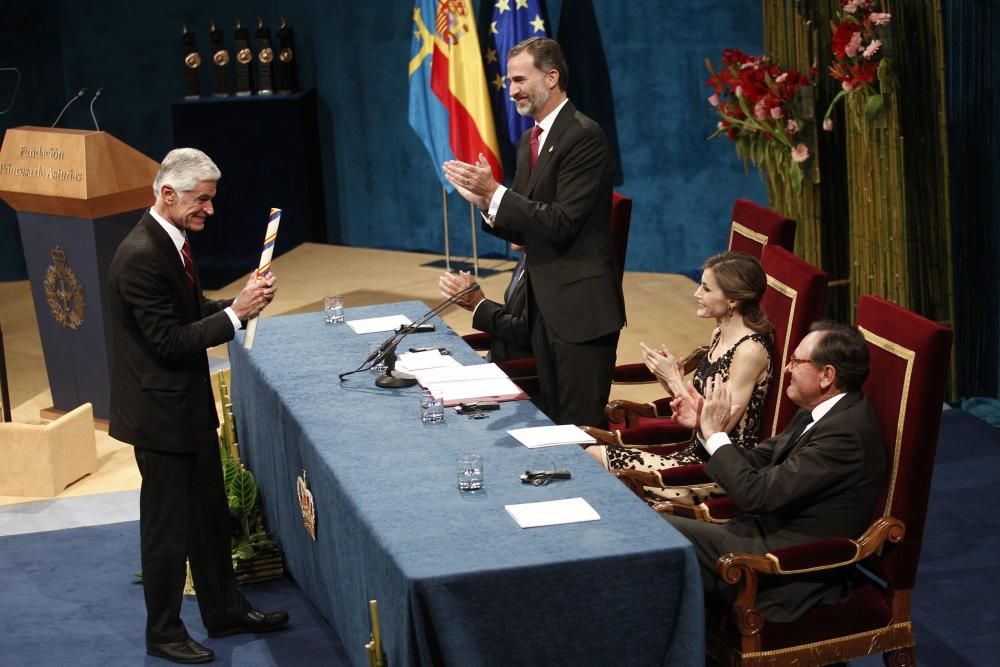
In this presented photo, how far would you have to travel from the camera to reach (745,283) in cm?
414

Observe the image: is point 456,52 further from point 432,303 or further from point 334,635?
point 334,635

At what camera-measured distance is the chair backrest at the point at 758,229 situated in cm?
501

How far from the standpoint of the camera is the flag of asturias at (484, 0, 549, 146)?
29.0 feet

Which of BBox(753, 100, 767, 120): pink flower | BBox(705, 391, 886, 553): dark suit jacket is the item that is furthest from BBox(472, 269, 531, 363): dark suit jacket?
BBox(753, 100, 767, 120): pink flower

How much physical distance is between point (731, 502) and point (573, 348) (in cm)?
102

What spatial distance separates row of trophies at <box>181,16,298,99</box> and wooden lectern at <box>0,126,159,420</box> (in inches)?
135

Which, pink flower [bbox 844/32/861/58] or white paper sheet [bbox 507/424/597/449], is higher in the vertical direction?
pink flower [bbox 844/32/861/58]

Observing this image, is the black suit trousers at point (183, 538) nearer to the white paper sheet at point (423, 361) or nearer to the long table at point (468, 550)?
the long table at point (468, 550)

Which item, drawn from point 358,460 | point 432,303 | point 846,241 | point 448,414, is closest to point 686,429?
point 448,414

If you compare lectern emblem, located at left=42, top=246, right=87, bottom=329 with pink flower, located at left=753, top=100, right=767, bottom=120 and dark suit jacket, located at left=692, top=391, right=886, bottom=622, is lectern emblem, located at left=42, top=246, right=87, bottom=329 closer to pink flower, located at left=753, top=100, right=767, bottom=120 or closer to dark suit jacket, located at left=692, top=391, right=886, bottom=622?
pink flower, located at left=753, top=100, right=767, bottom=120

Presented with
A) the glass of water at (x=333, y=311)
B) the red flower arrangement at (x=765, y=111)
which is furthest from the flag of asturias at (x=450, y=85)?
the glass of water at (x=333, y=311)

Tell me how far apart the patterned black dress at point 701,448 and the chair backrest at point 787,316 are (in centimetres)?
7

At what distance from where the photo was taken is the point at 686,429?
4.60 meters

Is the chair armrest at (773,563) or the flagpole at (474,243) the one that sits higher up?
the flagpole at (474,243)
